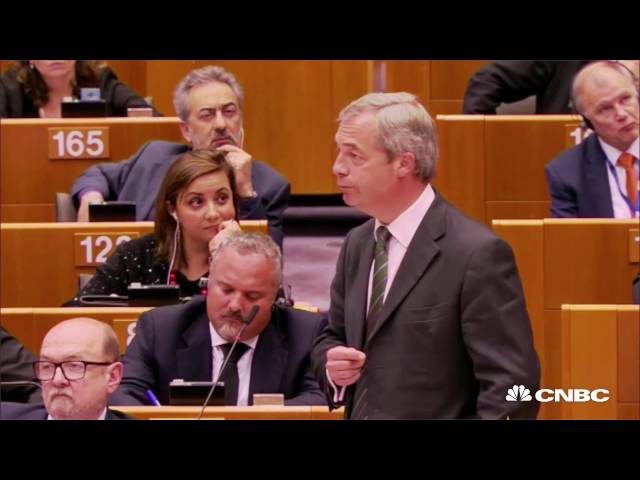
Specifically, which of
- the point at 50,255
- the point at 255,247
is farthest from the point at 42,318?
the point at 255,247

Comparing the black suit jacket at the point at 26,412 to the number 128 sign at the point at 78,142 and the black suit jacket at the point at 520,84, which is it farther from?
the black suit jacket at the point at 520,84

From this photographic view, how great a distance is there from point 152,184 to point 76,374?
1.42m

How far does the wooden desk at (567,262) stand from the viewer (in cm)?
337

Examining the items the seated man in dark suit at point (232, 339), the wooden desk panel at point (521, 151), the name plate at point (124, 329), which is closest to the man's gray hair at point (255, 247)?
the seated man in dark suit at point (232, 339)

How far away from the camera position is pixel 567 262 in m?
3.39

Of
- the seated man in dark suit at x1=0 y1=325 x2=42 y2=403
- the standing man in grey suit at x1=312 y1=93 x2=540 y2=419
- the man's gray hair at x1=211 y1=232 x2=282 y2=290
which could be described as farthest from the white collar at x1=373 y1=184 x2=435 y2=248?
the seated man in dark suit at x1=0 y1=325 x2=42 y2=403

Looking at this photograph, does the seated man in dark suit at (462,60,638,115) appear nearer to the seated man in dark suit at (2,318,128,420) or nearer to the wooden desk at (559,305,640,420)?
the wooden desk at (559,305,640,420)

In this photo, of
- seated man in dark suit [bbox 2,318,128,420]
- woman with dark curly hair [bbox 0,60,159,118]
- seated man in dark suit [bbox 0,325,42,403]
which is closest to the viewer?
seated man in dark suit [bbox 2,318,128,420]

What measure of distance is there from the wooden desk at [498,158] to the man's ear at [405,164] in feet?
5.72

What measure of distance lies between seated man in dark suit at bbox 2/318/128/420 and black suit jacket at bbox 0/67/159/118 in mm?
1980

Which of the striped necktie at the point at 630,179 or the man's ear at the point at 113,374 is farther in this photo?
the striped necktie at the point at 630,179

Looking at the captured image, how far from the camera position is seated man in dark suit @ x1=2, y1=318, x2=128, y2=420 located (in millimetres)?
2412
